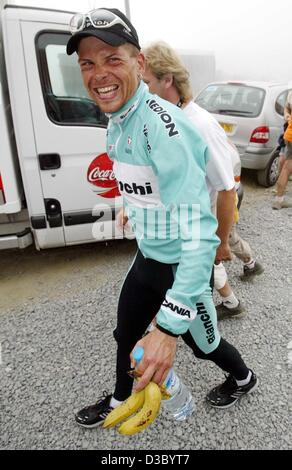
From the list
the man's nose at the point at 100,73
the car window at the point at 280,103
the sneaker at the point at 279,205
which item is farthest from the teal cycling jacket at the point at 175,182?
the car window at the point at 280,103

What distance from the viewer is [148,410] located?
109cm

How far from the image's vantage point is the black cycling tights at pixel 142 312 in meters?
1.49

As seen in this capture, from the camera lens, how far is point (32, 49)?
Result: 2.61m

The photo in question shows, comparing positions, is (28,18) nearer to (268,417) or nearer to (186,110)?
(186,110)

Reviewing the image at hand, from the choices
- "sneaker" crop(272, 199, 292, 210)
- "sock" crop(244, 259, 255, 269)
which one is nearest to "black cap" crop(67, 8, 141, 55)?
"sock" crop(244, 259, 255, 269)

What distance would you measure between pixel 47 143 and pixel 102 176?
55cm

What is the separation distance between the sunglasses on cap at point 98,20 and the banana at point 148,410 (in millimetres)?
1162

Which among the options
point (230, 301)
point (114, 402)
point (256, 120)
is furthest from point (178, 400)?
point (256, 120)

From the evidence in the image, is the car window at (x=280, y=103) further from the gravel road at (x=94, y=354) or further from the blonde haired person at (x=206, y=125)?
the blonde haired person at (x=206, y=125)

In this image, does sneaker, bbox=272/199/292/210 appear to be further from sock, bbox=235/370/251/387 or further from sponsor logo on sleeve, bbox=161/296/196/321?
sponsor logo on sleeve, bbox=161/296/196/321

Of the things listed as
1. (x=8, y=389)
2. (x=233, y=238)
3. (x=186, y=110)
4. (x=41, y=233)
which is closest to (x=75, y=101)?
(x=41, y=233)

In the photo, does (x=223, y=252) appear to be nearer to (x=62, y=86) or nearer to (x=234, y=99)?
(x=62, y=86)

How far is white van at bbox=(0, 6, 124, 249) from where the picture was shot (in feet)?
8.63
